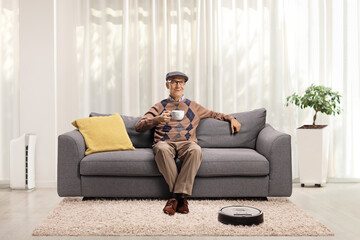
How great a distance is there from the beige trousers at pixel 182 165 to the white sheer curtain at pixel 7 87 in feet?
6.96

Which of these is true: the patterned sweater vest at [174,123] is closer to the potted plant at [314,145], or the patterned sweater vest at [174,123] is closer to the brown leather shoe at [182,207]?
the brown leather shoe at [182,207]

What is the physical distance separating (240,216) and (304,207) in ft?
2.98

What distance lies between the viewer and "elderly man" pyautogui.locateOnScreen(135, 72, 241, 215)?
325 cm

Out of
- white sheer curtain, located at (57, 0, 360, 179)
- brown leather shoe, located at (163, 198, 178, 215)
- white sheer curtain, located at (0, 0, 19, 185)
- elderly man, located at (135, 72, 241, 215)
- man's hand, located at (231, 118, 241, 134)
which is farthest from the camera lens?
white sheer curtain, located at (57, 0, 360, 179)

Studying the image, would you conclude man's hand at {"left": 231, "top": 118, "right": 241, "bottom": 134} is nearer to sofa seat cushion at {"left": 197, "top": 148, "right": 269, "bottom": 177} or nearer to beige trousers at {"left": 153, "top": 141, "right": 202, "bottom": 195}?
sofa seat cushion at {"left": 197, "top": 148, "right": 269, "bottom": 177}

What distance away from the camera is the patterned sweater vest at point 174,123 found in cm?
375

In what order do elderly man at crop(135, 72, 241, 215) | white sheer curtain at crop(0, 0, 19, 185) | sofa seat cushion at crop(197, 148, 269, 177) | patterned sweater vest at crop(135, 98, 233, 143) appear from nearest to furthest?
elderly man at crop(135, 72, 241, 215) → sofa seat cushion at crop(197, 148, 269, 177) → patterned sweater vest at crop(135, 98, 233, 143) → white sheer curtain at crop(0, 0, 19, 185)

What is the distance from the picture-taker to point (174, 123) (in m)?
3.80

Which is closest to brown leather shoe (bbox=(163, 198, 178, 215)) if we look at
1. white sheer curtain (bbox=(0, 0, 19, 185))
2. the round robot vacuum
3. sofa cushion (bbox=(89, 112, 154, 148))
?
the round robot vacuum

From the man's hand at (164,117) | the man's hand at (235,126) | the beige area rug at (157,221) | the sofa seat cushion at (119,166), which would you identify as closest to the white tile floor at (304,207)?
the beige area rug at (157,221)

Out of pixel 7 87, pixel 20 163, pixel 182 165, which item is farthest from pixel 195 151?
pixel 7 87

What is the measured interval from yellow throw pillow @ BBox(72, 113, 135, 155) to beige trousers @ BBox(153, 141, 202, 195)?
0.47 m

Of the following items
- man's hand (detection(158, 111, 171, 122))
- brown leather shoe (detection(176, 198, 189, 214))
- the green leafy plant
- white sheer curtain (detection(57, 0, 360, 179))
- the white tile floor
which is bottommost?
the white tile floor

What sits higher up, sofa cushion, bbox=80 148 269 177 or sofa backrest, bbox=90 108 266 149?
sofa backrest, bbox=90 108 266 149
